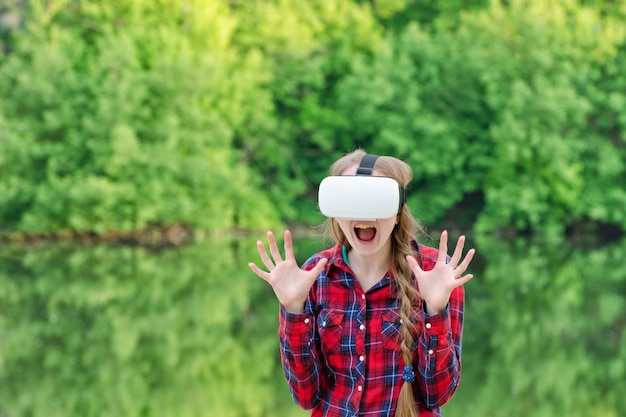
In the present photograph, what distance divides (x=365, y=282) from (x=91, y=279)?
15.5m

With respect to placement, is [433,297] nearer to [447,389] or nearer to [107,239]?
[447,389]

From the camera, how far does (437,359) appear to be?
267cm

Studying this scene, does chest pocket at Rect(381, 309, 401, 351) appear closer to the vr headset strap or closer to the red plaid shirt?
the red plaid shirt

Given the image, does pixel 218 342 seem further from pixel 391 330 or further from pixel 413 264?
pixel 413 264

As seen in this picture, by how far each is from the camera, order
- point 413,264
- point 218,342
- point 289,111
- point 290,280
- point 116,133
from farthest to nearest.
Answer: point 289,111 → point 116,133 → point 218,342 → point 290,280 → point 413,264

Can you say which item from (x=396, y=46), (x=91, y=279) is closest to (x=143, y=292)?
(x=91, y=279)

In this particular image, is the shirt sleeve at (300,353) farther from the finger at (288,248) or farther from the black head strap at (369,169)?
the black head strap at (369,169)

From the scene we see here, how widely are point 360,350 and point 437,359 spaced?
7.7 inches

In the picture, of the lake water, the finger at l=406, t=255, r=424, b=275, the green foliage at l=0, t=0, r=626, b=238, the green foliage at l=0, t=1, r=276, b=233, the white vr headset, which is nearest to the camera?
the white vr headset

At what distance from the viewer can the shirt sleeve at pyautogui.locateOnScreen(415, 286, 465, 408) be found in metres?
2.65

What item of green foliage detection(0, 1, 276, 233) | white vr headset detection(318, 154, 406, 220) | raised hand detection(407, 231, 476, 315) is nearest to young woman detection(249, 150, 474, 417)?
raised hand detection(407, 231, 476, 315)

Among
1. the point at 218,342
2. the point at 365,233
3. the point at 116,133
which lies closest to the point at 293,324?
the point at 365,233

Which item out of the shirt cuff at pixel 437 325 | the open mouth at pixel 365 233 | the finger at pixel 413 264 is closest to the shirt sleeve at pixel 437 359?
the shirt cuff at pixel 437 325

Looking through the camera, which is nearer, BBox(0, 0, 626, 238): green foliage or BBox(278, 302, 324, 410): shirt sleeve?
BBox(278, 302, 324, 410): shirt sleeve
